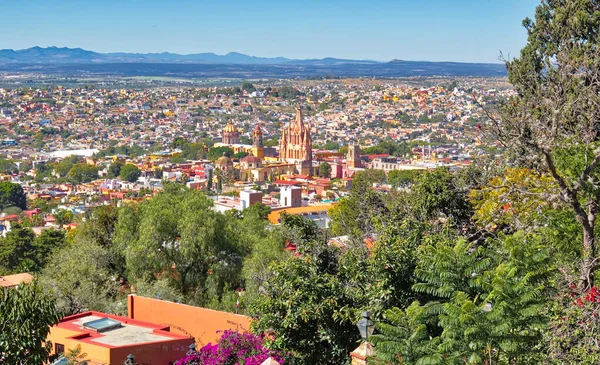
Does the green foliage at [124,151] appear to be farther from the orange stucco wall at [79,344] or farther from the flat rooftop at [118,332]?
the orange stucco wall at [79,344]

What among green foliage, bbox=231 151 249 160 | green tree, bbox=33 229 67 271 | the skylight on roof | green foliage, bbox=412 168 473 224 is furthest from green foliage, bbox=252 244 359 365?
green foliage, bbox=231 151 249 160

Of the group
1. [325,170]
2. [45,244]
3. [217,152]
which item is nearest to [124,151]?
[217,152]

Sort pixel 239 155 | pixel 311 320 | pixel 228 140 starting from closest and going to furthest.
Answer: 1. pixel 311 320
2. pixel 239 155
3. pixel 228 140

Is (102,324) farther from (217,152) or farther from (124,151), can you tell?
(124,151)

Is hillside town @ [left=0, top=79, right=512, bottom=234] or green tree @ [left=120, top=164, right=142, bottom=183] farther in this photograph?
green tree @ [left=120, top=164, right=142, bottom=183]

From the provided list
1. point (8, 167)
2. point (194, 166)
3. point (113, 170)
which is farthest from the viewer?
point (8, 167)

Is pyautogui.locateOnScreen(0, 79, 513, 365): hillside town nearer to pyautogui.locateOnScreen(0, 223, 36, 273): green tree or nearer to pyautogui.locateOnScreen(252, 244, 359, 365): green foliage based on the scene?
pyautogui.locateOnScreen(252, 244, 359, 365): green foliage
